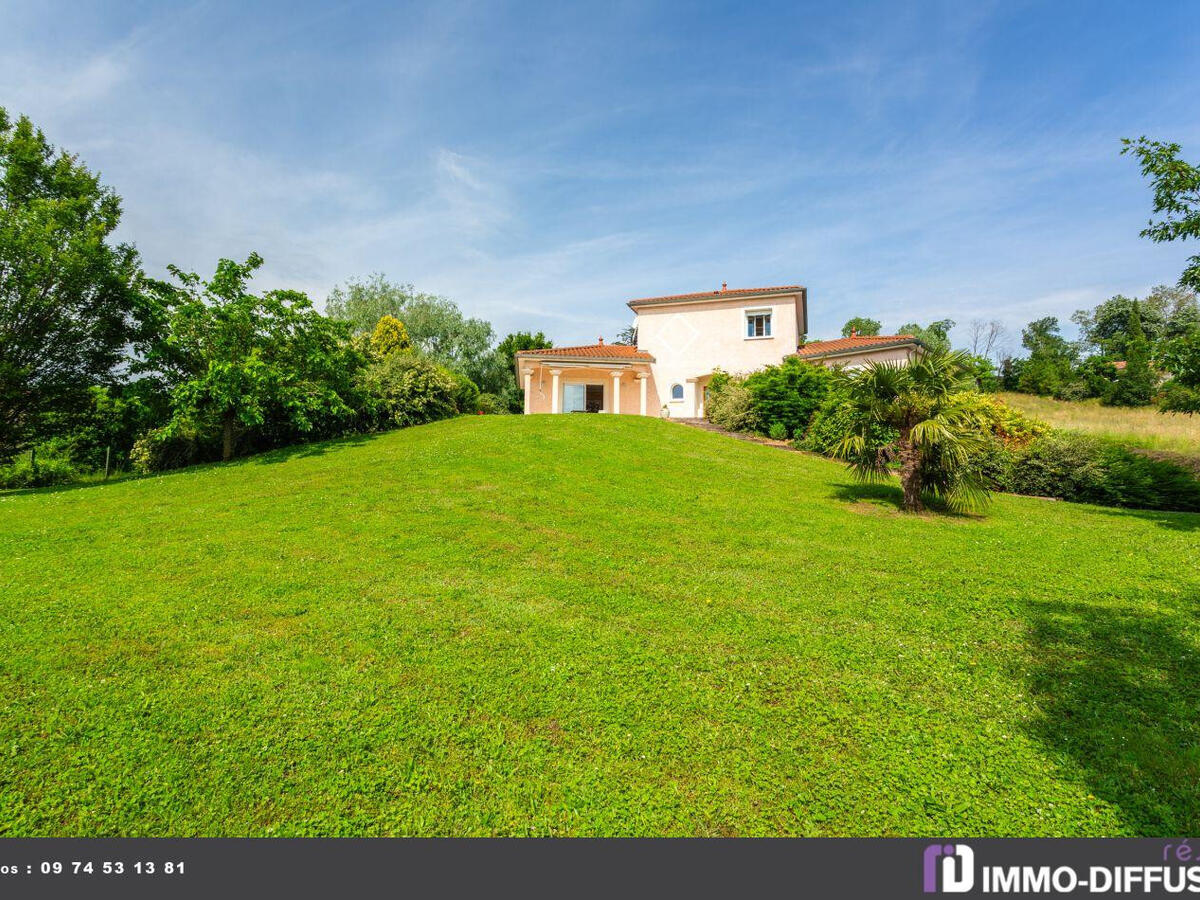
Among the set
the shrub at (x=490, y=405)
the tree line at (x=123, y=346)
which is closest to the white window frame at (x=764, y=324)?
the shrub at (x=490, y=405)

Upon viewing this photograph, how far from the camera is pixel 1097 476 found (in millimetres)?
11836

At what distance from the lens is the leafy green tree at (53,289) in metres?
13.1

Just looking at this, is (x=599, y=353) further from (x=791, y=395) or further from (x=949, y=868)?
(x=949, y=868)

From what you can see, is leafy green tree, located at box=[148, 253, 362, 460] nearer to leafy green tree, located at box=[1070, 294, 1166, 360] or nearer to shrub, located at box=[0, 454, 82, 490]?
shrub, located at box=[0, 454, 82, 490]

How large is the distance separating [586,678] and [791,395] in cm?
1753

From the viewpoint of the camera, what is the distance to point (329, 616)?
486 centimetres

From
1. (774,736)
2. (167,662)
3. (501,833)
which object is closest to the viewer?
(501,833)

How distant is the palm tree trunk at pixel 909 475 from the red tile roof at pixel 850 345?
15.7 meters

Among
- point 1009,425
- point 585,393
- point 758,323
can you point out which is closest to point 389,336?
point 585,393

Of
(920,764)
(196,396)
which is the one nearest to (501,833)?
(920,764)

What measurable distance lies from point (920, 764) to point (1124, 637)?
3.58m

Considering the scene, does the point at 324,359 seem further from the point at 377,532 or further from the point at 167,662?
the point at 167,662

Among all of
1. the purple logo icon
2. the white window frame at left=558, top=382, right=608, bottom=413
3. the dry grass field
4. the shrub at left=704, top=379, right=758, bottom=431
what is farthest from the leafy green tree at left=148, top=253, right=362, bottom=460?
the dry grass field

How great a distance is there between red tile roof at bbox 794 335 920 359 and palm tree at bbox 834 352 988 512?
15.0 metres
